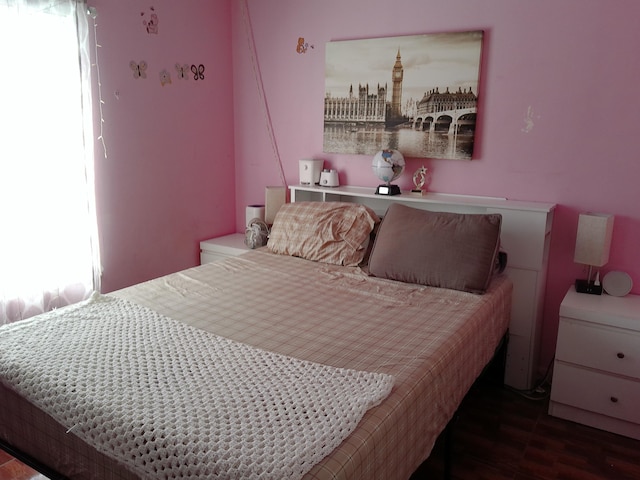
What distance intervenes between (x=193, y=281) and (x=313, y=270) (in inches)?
25.0

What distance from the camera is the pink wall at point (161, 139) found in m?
3.05

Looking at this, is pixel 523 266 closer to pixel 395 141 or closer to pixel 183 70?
pixel 395 141

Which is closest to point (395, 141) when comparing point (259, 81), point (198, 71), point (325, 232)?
point (325, 232)

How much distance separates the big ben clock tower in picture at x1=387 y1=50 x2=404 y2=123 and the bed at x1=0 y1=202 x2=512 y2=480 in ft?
2.04

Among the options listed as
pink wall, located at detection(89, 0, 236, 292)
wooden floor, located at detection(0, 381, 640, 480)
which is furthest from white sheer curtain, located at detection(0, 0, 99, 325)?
wooden floor, located at detection(0, 381, 640, 480)

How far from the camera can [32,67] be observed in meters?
2.55

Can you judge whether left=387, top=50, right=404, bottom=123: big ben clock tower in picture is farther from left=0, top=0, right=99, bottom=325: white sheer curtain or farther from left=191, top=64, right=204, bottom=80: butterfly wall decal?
left=0, top=0, right=99, bottom=325: white sheer curtain

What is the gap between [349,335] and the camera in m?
1.98

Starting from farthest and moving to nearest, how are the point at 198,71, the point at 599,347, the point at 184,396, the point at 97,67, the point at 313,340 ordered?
the point at 198,71
the point at 97,67
the point at 599,347
the point at 313,340
the point at 184,396

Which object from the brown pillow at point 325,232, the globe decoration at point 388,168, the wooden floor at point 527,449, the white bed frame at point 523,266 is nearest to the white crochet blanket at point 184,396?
the wooden floor at point 527,449

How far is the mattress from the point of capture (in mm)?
1464

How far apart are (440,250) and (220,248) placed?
167 centimetres

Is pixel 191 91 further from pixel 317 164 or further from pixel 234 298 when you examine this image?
pixel 234 298

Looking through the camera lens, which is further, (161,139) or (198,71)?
(198,71)
